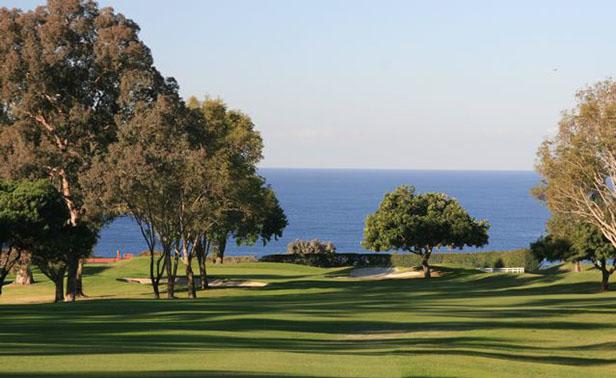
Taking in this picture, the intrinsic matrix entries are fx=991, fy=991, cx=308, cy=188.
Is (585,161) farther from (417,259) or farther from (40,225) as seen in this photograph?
(417,259)

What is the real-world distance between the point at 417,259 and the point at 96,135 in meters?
47.3

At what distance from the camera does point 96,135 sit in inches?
2073

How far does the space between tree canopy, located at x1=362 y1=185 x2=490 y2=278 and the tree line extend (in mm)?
22886

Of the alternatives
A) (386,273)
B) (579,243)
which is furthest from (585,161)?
(386,273)

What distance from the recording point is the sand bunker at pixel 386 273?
77.8 m

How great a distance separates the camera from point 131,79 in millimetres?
51594

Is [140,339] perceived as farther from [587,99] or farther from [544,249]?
[544,249]

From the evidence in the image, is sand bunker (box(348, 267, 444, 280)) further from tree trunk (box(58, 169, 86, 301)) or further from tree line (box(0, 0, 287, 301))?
tree trunk (box(58, 169, 86, 301))

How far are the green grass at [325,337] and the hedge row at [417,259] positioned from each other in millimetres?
37186

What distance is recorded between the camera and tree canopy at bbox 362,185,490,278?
7531 cm

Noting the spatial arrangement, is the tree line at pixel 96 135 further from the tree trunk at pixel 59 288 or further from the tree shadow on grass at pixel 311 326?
the tree shadow on grass at pixel 311 326

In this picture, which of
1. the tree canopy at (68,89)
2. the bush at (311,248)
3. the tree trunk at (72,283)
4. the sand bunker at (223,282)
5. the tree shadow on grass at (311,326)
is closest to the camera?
the tree shadow on grass at (311,326)

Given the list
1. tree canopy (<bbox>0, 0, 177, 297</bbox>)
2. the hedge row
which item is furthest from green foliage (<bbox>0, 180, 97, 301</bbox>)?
the hedge row

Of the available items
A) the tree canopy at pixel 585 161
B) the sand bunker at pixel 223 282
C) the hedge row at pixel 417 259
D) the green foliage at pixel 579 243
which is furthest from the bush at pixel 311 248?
the tree canopy at pixel 585 161
